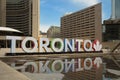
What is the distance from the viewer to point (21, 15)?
140875 mm

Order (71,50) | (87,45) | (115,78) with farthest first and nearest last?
1. (87,45)
2. (71,50)
3. (115,78)

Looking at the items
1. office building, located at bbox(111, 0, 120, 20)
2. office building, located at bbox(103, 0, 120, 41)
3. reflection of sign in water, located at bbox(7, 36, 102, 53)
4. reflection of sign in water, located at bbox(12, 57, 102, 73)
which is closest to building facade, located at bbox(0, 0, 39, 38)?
office building, located at bbox(103, 0, 120, 41)

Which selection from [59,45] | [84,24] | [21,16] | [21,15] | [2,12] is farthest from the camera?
[84,24]

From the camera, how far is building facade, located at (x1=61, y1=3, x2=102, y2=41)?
13775 centimetres

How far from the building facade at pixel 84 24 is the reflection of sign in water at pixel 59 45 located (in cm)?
7247

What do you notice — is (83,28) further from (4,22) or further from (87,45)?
(87,45)

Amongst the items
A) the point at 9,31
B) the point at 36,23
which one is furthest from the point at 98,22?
the point at 9,31

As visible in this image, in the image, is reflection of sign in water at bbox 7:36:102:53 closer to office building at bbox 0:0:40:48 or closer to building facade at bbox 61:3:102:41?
building facade at bbox 61:3:102:41

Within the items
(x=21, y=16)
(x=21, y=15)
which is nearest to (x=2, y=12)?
(x=21, y=16)

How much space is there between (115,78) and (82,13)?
470 feet

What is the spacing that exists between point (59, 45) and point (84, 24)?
99029mm

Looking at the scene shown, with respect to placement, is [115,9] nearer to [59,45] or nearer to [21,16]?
[21,16]

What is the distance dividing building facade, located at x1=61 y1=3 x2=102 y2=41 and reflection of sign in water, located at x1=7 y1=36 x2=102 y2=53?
238ft

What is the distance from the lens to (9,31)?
3310 inches
